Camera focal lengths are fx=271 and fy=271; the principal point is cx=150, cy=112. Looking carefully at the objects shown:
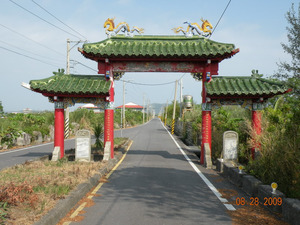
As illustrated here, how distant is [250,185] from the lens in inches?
292

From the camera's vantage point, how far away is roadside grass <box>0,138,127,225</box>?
16.9 feet

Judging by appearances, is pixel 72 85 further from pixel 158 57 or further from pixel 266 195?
pixel 266 195

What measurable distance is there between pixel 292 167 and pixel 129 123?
176ft

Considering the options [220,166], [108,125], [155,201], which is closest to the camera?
[155,201]

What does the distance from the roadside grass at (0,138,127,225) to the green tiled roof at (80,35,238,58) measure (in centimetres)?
508

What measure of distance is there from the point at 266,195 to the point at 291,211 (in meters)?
1.15

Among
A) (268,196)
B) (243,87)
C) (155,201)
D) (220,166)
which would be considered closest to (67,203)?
(155,201)

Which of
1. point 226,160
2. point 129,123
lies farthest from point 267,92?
point 129,123

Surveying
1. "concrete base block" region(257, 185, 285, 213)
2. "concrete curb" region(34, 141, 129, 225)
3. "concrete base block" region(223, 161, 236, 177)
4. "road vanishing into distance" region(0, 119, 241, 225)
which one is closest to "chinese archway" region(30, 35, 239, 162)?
"concrete base block" region(223, 161, 236, 177)

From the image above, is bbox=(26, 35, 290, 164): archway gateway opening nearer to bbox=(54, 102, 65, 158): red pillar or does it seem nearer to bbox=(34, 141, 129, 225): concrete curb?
bbox=(54, 102, 65, 158): red pillar

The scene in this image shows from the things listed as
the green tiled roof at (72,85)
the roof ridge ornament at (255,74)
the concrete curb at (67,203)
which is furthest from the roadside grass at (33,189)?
the roof ridge ornament at (255,74)

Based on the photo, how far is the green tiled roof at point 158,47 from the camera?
38.5 feet

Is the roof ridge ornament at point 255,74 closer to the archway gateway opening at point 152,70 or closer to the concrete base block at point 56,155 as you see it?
the archway gateway opening at point 152,70

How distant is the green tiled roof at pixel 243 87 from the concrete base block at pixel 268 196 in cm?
565
